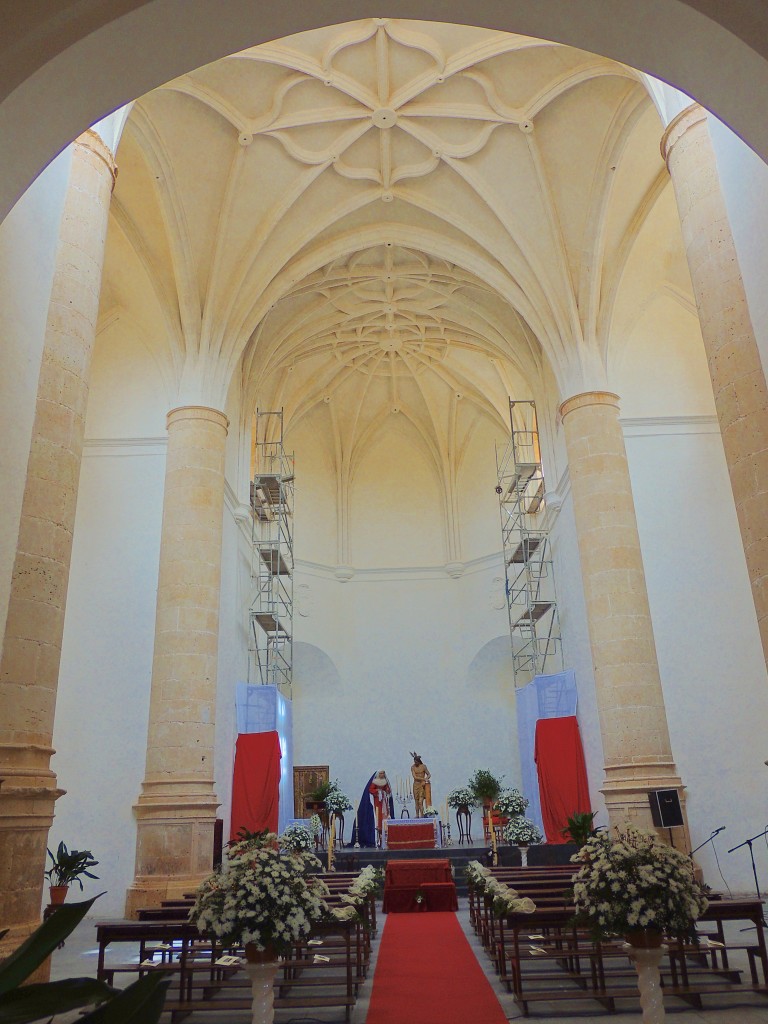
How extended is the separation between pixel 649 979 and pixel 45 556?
5.19 m

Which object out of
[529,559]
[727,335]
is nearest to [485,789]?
[529,559]

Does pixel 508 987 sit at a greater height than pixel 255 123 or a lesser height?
lesser

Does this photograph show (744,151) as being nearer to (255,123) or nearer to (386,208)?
(255,123)

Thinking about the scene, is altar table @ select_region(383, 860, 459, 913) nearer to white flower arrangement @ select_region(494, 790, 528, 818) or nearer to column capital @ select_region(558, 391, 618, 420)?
white flower arrangement @ select_region(494, 790, 528, 818)

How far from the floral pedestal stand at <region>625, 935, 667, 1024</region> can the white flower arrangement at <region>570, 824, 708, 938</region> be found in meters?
0.12

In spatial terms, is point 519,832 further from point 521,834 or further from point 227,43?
point 227,43

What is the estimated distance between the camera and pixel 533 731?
17.7 meters

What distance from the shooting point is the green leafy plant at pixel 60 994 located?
3.85 feet

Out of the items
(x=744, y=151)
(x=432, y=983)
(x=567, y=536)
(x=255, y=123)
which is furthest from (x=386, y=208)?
(x=432, y=983)

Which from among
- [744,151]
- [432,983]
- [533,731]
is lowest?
[432,983]

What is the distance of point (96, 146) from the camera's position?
8000 mm

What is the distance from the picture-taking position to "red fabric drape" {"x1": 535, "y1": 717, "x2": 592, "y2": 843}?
1557 cm

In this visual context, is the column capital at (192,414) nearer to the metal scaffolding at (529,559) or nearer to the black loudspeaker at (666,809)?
the metal scaffolding at (529,559)

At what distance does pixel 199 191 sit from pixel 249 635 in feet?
30.2
